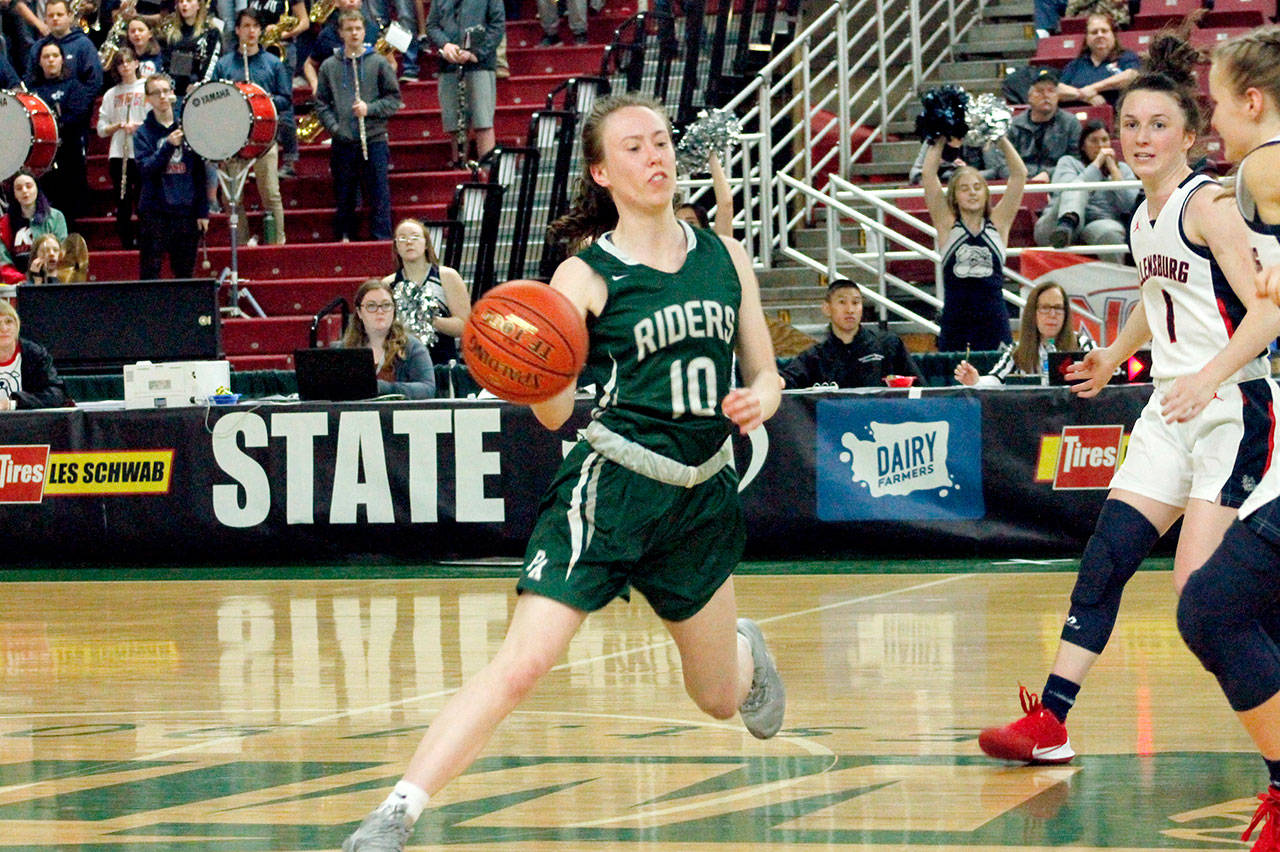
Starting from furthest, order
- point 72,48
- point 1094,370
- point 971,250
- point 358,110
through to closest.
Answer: point 72,48 < point 358,110 < point 971,250 < point 1094,370

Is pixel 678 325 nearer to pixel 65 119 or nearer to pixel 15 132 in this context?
pixel 15 132

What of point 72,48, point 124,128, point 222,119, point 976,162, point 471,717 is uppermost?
point 72,48

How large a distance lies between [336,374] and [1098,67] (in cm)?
755

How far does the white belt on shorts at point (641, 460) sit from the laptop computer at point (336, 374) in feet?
21.5

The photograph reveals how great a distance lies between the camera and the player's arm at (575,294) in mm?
4461

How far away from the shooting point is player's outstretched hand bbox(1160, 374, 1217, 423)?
173 inches

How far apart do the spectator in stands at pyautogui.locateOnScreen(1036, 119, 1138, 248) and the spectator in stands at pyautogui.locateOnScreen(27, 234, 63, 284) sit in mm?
7468

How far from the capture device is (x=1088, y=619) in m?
5.42

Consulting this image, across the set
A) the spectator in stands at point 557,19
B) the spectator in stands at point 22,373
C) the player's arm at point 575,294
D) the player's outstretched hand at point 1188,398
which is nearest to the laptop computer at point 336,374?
the spectator in stands at point 22,373

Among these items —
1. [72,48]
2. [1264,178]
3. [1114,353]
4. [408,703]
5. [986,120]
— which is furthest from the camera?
[72,48]

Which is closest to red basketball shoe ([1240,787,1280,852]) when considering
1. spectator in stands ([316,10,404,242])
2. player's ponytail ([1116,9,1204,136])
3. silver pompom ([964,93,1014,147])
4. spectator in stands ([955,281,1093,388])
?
player's ponytail ([1116,9,1204,136])

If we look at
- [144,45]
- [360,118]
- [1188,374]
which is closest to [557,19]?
[360,118]

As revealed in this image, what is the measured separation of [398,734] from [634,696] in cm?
97

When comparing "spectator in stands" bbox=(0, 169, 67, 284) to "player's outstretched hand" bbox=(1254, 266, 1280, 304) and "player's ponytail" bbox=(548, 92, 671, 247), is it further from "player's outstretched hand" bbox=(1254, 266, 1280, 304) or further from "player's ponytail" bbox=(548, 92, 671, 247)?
"player's outstretched hand" bbox=(1254, 266, 1280, 304)
